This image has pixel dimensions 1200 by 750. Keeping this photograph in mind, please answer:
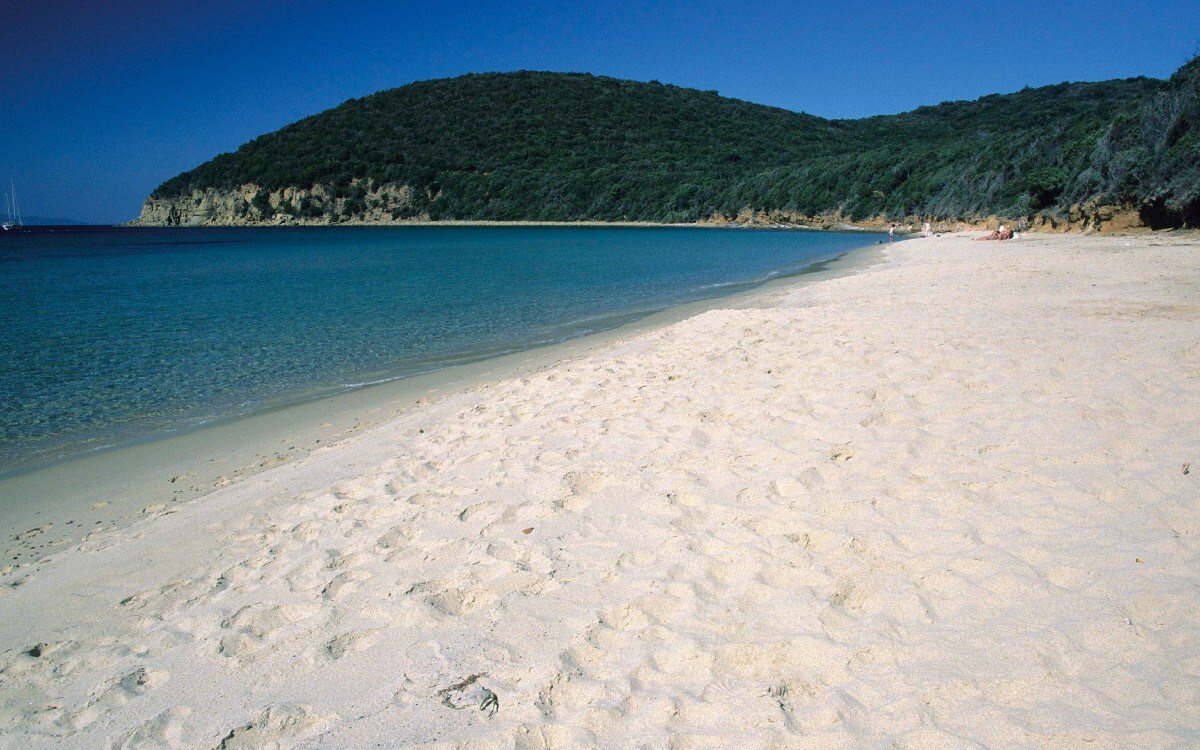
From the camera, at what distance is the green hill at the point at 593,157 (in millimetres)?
67250

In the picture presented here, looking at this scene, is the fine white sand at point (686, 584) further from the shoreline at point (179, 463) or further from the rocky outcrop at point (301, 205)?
the rocky outcrop at point (301, 205)

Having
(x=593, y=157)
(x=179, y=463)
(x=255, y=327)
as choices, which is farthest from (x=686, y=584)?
(x=593, y=157)

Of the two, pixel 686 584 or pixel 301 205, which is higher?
pixel 301 205

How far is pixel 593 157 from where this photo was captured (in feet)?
310

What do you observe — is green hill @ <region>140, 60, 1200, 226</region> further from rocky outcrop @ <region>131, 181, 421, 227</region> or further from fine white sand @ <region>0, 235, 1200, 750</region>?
fine white sand @ <region>0, 235, 1200, 750</region>

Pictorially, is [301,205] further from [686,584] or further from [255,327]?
[686,584]

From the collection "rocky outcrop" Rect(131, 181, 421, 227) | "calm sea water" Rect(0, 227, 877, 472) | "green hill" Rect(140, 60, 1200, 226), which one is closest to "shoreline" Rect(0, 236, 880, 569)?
"calm sea water" Rect(0, 227, 877, 472)

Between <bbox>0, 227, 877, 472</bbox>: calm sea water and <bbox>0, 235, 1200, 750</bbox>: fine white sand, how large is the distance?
357 centimetres

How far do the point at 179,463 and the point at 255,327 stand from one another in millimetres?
8211

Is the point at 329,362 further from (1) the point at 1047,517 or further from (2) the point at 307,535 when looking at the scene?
(1) the point at 1047,517

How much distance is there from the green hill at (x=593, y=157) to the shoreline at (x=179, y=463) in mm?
51589

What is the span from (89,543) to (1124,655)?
5645 mm

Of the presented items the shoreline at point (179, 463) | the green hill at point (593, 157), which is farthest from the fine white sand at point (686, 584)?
the green hill at point (593, 157)

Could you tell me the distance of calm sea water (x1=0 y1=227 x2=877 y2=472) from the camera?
24.9 ft
